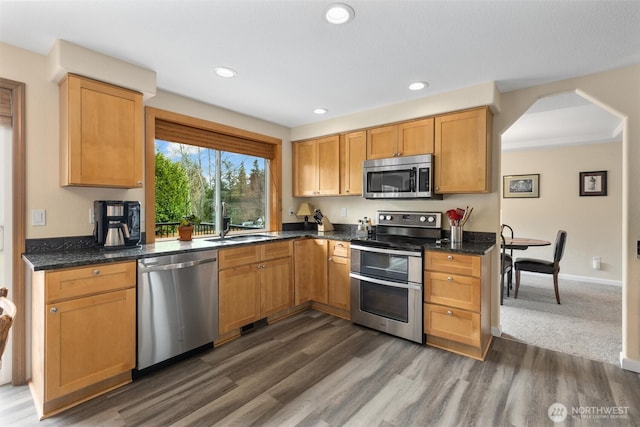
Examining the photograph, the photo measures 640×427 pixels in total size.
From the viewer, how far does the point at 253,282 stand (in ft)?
9.87

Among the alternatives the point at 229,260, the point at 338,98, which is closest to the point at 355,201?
the point at 338,98

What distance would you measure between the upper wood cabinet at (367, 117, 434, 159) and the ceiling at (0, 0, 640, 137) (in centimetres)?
43

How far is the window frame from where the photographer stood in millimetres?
2746

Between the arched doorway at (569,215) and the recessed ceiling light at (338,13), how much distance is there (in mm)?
2380

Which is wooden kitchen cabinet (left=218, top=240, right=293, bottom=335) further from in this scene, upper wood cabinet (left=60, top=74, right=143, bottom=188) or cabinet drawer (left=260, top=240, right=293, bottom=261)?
upper wood cabinet (left=60, top=74, right=143, bottom=188)

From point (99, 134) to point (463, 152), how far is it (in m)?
3.09

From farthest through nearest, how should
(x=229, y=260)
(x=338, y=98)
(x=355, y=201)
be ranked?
(x=355, y=201), (x=338, y=98), (x=229, y=260)

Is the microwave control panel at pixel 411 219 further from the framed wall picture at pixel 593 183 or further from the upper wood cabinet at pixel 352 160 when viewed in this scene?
the framed wall picture at pixel 593 183

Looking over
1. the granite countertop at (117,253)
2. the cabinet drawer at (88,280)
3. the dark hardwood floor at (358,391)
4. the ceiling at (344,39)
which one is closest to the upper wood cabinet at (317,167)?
the ceiling at (344,39)

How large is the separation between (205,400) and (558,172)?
6.25 metres

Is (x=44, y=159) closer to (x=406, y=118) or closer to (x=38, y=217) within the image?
(x=38, y=217)

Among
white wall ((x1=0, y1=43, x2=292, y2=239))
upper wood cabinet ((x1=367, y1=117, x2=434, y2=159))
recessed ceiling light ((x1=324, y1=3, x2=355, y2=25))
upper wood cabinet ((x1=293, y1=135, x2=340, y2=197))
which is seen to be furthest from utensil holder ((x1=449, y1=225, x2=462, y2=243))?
white wall ((x1=0, y1=43, x2=292, y2=239))

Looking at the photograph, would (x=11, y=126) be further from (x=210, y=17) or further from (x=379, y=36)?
(x=379, y=36)

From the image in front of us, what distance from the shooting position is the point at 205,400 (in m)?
1.96
